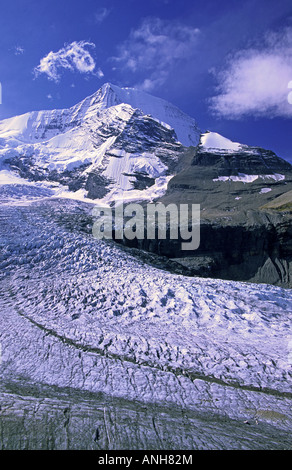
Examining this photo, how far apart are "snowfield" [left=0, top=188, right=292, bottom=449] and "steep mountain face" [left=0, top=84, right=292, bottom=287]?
893 inches

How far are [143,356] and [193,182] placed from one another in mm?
105870

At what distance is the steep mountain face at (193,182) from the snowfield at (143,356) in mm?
22685

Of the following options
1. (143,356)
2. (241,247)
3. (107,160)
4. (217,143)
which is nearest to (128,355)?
(143,356)

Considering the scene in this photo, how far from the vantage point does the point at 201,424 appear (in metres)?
8.60

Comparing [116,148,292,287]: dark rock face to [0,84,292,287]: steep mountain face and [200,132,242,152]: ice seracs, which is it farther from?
[200,132,242,152]: ice seracs

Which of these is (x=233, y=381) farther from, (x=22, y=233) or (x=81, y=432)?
(x=22, y=233)

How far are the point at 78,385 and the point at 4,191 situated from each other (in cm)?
8964

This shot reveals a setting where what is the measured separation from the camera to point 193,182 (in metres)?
113

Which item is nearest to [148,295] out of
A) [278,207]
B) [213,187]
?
[278,207]

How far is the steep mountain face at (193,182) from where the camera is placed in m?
52.8

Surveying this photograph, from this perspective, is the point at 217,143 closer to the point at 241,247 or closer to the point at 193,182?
the point at 193,182

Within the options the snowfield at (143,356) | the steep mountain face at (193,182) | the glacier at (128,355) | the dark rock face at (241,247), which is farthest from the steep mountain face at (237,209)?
the snowfield at (143,356)

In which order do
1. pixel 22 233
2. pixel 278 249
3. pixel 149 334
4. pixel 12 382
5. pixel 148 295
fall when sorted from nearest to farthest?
pixel 12 382, pixel 149 334, pixel 148 295, pixel 22 233, pixel 278 249

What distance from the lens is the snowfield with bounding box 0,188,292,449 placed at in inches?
327
